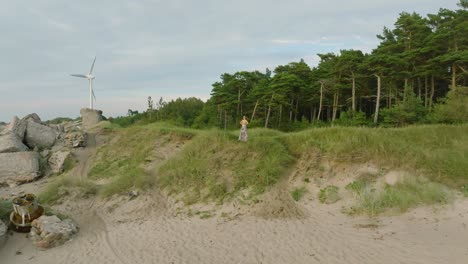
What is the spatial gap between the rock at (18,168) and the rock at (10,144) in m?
0.47

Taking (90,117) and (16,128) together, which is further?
(90,117)

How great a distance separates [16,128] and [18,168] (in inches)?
137

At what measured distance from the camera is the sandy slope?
24.5 ft

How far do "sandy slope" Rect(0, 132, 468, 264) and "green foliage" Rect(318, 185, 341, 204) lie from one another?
0.18 meters

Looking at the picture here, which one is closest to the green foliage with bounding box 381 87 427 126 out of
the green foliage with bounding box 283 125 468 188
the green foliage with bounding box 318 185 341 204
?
the green foliage with bounding box 283 125 468 188

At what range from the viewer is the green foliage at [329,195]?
10.5 metres

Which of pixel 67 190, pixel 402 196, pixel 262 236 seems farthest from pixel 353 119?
pixel 67 190

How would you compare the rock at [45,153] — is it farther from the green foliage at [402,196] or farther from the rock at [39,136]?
the green foliage at [402,196]

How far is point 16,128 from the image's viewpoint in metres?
17.2

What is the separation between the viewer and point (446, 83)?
3025cm


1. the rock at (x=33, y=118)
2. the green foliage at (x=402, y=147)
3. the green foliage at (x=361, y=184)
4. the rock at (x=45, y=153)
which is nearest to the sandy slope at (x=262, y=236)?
the green foliage at (x=361, y=184)

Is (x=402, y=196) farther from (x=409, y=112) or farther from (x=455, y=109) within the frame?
(x=409, y=112)

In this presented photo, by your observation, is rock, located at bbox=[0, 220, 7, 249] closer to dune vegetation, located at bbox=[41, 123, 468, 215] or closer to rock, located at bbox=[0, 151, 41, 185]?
dune vegetation, located at bbox=[41, 123, 468, 215]

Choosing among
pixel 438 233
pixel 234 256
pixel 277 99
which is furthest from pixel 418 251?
pixel 277 99
